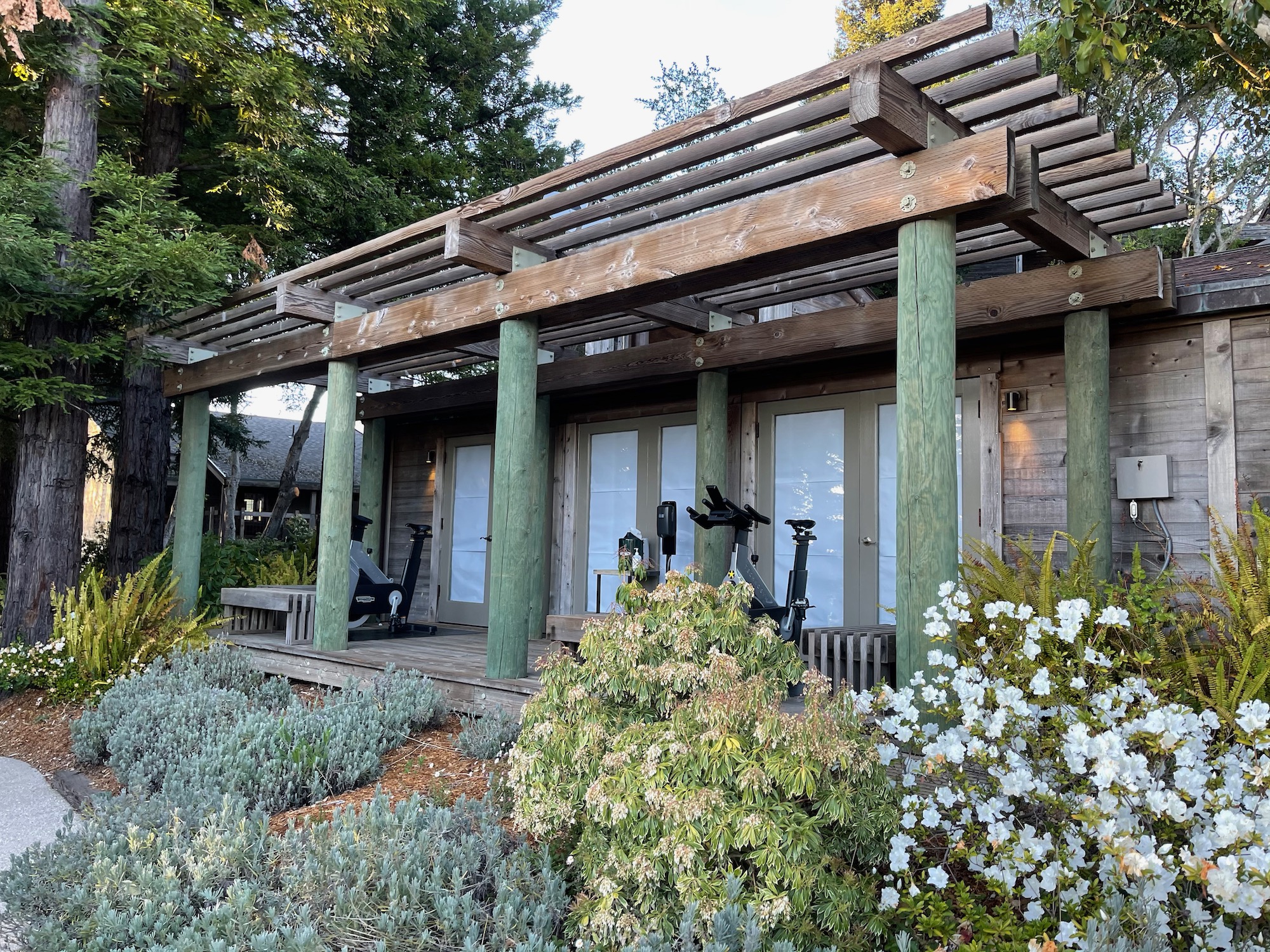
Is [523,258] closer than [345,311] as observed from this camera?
Yes

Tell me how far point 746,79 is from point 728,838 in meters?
26.5

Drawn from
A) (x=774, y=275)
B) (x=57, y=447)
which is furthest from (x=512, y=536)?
(x=57, y=447)

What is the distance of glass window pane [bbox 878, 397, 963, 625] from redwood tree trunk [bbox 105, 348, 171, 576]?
23.5 ft

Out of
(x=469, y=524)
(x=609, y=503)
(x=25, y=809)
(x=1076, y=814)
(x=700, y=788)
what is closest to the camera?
(x=1076, y=814)

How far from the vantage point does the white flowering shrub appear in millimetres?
2014

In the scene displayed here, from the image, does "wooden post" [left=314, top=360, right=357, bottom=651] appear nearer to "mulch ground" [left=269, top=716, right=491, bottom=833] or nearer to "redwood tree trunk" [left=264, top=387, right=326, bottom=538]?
"mulch ground" [left=269, top=716, right=491, bottom=833]

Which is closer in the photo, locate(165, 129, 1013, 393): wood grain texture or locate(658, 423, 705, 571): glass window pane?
locate(165, 129, 1013, 393): wood grain texture

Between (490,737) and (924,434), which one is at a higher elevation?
(924,434)

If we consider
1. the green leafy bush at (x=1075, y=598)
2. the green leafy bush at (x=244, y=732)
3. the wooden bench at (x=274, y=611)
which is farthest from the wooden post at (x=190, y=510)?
the green leafy bush at (x=1075, y=598)

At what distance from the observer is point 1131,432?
5.11m

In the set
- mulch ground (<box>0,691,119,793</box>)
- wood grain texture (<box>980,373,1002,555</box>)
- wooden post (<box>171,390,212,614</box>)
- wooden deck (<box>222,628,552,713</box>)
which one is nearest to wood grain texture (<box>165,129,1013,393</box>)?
wooden deck (<box>222,628,552,713</box>)

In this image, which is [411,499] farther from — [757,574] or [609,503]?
[757,574]

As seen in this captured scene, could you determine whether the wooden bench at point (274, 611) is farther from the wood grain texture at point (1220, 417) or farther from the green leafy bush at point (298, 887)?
the wood grain texture at point (1220, 417)

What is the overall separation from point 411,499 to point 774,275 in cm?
624
